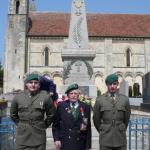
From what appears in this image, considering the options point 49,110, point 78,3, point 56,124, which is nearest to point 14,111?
point 49,110

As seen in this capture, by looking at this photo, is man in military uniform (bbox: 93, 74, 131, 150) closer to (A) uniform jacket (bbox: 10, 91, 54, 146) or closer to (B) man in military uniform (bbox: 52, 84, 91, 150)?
(B) man in military uniform (bbox: 52, 84, 91, 150)

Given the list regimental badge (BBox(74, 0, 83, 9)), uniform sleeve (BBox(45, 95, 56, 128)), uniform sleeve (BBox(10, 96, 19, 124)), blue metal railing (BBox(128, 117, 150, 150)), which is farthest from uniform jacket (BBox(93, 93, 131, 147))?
regimental badge (BBox(74, 0, 83, 9))

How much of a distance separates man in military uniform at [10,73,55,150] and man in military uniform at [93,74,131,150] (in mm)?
790

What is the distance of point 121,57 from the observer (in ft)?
172

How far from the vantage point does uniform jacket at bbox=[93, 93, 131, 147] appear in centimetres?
591

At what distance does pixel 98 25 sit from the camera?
53000 mm

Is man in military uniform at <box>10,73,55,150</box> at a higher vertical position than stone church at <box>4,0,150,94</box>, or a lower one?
lower

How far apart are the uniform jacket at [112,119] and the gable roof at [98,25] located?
45.6 m

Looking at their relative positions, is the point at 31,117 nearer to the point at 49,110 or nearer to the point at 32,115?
the point at 32,115

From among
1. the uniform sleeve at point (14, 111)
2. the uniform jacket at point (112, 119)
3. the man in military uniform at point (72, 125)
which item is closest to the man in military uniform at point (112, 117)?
the uniform jacket at point (112, 119)

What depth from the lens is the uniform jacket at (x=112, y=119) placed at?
591 cm

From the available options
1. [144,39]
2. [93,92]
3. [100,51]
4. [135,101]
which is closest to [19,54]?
[100,51]

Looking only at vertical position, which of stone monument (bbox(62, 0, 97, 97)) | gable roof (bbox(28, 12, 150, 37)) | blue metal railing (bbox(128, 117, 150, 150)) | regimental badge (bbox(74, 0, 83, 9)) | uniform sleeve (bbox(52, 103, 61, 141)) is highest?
gable roof (bbox(28, 12, 150, 37))

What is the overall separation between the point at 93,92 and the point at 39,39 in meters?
33.5
